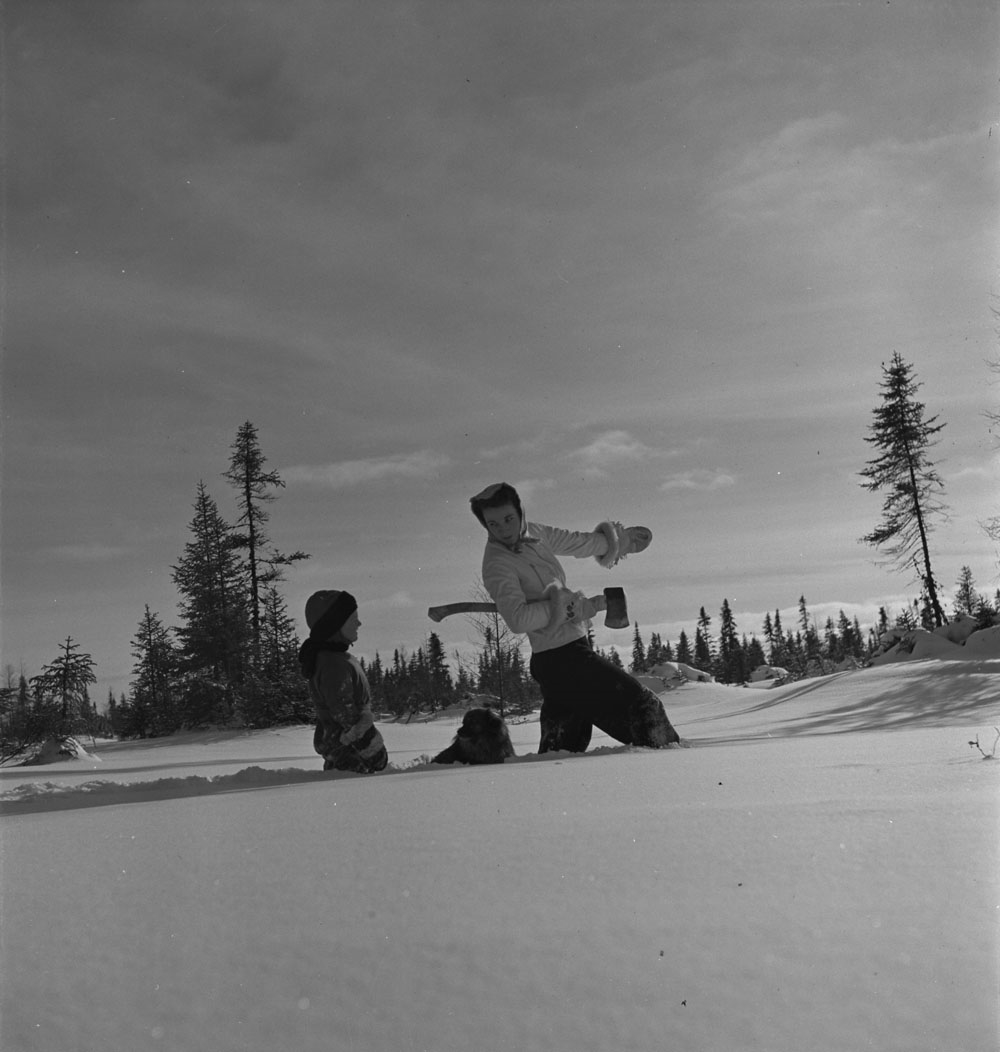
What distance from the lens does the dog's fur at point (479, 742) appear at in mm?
4145

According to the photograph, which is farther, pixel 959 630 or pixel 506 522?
pixel 959 630

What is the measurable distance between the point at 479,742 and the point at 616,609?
1.18 meters

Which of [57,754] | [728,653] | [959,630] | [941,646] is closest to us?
[57,754]

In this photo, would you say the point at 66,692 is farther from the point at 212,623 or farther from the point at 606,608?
the point at 606,608

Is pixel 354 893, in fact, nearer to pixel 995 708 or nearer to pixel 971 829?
pixel 971 829

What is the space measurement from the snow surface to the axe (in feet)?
8.64

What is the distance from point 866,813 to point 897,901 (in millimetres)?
517

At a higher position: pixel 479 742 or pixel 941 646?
pixel 479 742

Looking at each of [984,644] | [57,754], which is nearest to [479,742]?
[57,754]

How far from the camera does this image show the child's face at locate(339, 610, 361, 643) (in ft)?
14.7

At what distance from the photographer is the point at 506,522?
470 cm

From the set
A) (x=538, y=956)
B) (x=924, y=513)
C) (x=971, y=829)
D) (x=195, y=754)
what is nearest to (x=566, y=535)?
(x=971, y=829)

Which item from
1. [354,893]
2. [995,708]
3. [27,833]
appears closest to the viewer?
[354,893]

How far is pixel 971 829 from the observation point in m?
1.28
